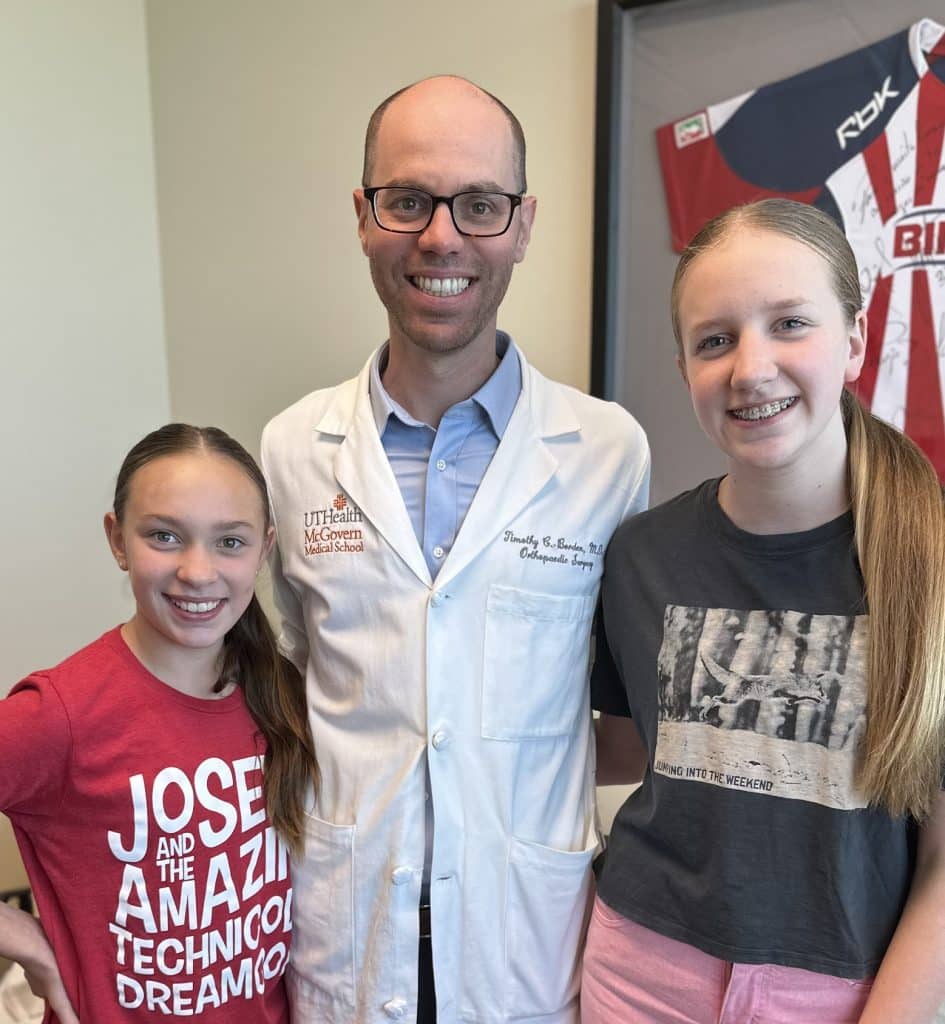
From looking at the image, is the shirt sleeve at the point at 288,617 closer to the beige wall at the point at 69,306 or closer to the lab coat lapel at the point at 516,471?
the lab coat lapel at the point at 516,471

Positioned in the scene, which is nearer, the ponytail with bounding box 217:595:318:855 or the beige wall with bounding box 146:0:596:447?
the ponytail with bounding box 217:595:318:855

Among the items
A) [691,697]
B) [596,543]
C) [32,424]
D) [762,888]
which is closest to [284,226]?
[32,424]

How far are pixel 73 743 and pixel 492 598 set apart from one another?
0.51 meters

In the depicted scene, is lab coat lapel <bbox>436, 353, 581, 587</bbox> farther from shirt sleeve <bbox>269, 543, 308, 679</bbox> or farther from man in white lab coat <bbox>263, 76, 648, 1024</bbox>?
shirt sleeve <bbox>269, 543, 308, 679</bbox>

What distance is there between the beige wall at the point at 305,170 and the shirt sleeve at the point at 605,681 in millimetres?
656

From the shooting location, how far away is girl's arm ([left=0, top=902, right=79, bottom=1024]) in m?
1.02

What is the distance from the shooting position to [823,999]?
0.92 m

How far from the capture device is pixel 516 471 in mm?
1204

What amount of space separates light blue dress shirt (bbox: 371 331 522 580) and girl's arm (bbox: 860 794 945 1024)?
2.06 feet

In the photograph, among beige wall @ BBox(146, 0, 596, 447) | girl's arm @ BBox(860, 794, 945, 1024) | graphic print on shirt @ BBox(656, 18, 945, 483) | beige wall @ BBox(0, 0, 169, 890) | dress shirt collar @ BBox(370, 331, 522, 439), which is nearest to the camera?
girl's arm @ BBox(860, 794, 945, 1024)

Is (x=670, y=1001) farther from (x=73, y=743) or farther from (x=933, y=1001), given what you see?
(x=73, y=743)

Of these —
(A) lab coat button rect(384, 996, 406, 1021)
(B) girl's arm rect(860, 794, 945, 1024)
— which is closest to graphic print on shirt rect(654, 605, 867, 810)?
(B) girl's arm rect(860, 794, 945, 1024)

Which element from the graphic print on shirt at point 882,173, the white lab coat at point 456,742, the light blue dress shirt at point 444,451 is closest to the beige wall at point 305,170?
the graphic print on shirt at point 882,173

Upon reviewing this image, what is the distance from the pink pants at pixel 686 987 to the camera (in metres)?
0.92
